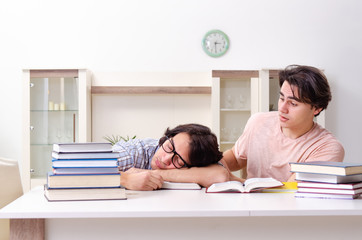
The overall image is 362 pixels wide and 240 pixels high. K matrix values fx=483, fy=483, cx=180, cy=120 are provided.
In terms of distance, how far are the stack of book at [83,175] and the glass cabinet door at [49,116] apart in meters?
3.01

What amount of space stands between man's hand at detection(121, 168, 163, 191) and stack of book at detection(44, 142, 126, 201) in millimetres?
222

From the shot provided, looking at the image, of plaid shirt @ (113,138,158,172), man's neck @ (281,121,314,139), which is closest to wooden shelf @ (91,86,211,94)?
man's neck @ (281,121,314,139)

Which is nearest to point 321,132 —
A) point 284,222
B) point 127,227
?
point 284,222

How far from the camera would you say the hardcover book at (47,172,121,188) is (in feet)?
5.08

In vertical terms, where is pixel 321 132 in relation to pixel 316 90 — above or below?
below

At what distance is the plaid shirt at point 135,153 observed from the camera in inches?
85.4

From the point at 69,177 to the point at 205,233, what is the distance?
0.47 meters

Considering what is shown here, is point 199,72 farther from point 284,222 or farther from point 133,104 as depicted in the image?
point 284,222

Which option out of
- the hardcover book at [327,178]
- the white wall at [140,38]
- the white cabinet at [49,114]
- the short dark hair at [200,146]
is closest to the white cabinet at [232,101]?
the white wall at [140,38]

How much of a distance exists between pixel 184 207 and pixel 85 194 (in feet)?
1.11

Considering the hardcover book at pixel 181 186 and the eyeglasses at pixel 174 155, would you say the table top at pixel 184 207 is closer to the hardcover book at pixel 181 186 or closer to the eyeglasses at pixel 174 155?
the hardcover book at pixel 181 186

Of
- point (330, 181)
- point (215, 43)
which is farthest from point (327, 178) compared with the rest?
point (215, 43)

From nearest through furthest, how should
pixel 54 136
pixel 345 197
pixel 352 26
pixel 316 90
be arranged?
pixel 345 197, pixel 316 90, pixel 54 136, pixel 352 26

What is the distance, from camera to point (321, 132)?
2.40m
